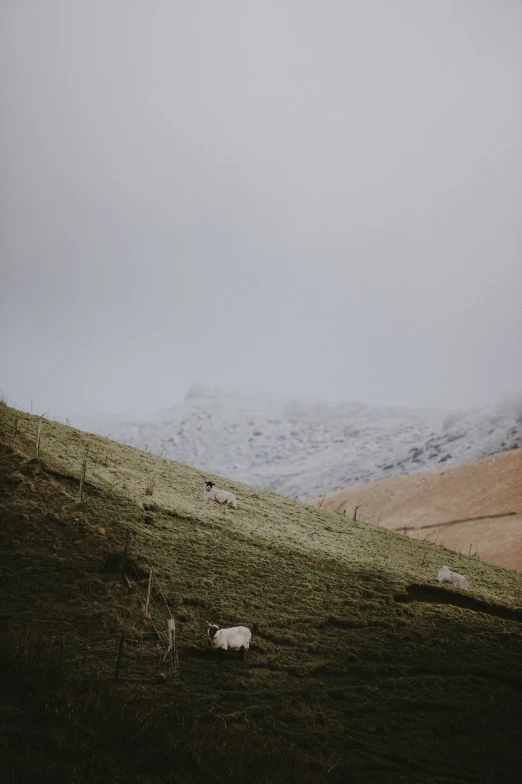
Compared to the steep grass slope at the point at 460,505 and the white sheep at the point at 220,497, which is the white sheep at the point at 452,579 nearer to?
the white sheep at the point at 220,497

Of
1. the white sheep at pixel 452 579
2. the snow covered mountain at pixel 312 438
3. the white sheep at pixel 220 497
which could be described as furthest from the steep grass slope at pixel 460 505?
the white sheep at pixel 452 579

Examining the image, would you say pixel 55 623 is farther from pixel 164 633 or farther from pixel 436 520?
pixel 436 520

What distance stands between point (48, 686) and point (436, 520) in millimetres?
22537

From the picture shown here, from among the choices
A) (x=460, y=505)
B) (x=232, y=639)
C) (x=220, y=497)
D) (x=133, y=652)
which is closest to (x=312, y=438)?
(x=460, y=505)

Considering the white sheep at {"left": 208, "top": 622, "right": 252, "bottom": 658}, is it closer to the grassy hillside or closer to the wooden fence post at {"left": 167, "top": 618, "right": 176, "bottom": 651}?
the grassy hillside

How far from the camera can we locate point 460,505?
85.1ft

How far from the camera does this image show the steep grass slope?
22.6 m

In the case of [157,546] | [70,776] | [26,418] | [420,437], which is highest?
[420,437]

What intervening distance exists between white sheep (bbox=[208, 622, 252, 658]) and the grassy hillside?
109 mm

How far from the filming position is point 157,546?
9.16m

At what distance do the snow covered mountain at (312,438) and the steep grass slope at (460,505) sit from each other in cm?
773

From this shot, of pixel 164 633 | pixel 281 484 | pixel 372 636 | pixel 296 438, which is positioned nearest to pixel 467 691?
pixel 372 636

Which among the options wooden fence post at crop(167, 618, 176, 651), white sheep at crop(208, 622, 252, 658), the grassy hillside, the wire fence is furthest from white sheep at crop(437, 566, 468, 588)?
wooden fence post at crop(167, 618, 176, 651)

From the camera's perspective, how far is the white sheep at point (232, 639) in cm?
705
